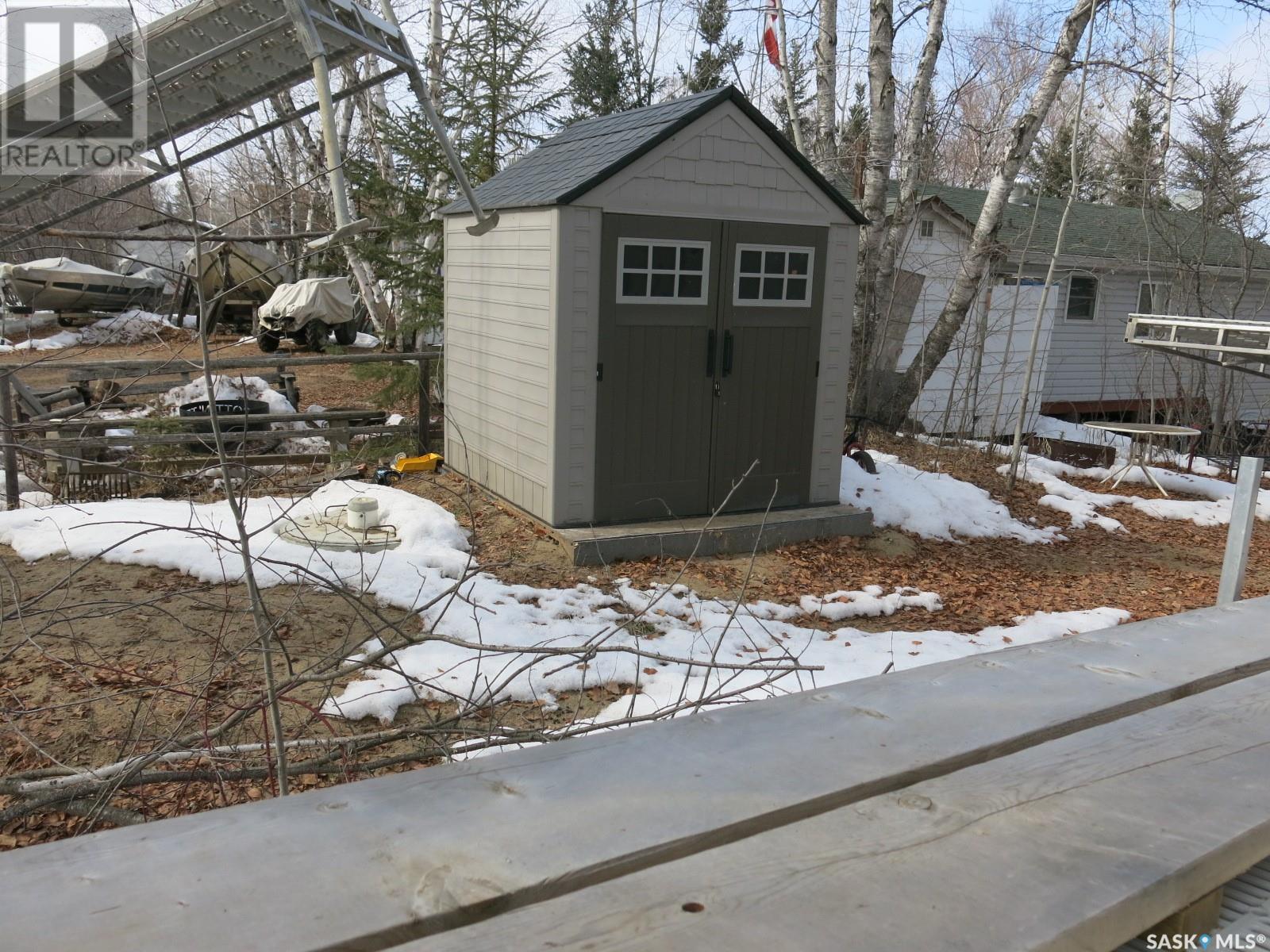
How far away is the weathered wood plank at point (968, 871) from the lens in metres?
1.03

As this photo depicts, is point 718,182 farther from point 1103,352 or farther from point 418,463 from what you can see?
point 1103,352

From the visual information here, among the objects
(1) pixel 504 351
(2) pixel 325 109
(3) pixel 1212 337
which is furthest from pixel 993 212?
(2) pixel 325 109

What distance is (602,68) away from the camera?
22.7 m

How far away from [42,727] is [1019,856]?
13.6 feet

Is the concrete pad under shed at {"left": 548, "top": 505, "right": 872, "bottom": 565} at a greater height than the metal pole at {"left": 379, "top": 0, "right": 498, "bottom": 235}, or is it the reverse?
the metal pole at {"left": 379, "top": 0, "right": 498, "bottom": 235}

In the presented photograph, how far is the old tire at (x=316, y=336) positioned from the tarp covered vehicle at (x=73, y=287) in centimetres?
828

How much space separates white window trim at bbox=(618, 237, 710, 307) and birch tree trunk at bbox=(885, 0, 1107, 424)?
16.9 ft

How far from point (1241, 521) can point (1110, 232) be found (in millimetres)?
16353

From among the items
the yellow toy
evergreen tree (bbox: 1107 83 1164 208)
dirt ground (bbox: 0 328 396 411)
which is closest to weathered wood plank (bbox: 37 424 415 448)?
the yellow toy

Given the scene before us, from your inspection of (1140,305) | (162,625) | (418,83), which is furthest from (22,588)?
(1140,305)

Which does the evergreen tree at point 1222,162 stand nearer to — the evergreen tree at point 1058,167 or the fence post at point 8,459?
the evergreen tree at point 1058,167

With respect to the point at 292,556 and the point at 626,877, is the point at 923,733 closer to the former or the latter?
the point at 626,877

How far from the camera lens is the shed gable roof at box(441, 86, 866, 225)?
7219 mm

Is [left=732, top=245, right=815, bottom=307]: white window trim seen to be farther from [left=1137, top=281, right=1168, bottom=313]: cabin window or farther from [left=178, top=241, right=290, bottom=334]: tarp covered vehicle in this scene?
[left=178, top=241, right=290, bottom=334]: tarp covered vehicle
